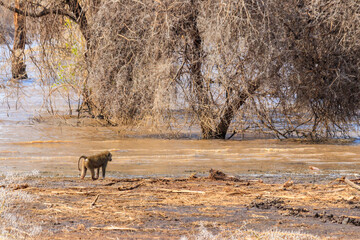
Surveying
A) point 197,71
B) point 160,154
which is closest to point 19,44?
point 197,71

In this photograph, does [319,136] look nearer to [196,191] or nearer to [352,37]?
[352,37]

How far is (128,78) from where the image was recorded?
11086 mm

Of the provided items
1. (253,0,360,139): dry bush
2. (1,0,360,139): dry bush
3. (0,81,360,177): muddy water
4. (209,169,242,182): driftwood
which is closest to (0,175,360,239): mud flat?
(209,169,242,182): driftwood

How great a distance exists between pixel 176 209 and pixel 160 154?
4.22 metres

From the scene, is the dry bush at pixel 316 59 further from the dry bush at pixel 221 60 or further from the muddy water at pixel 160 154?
the muddy water at pixel 160 154

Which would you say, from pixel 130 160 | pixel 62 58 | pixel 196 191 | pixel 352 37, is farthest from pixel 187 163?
pixel 62 58

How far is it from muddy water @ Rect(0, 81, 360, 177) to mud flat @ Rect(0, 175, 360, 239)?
1151 millimetres

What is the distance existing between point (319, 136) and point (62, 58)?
6106 mm

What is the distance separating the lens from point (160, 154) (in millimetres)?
9805

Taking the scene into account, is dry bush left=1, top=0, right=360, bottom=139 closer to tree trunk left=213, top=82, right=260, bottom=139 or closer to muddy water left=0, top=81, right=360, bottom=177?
tree trunk left=213, top=82, right=260, bottom=139

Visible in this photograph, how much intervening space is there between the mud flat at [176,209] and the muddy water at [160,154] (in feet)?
3.78

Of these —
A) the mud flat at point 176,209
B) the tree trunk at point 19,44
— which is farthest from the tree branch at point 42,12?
the mud flat at point 176,209

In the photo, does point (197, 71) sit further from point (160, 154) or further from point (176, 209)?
point (176, 209)

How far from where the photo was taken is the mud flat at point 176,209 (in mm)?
4699
